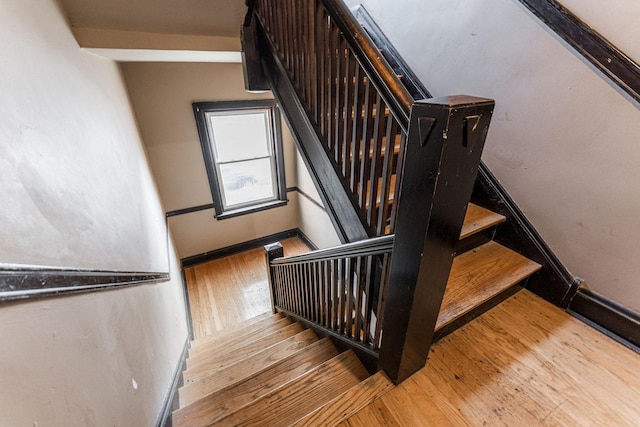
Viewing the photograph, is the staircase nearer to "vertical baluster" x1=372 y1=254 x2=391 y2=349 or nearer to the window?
"vertical baluster" x1=372 y1=254 x2=391 y2=349

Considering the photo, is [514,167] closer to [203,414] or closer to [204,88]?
[203,414]

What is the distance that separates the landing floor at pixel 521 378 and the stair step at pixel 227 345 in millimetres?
1509

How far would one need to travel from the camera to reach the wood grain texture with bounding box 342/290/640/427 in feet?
3.28

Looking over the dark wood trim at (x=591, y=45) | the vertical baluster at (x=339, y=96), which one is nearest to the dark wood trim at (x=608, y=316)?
the dark wood trim at (x=591, y=45)

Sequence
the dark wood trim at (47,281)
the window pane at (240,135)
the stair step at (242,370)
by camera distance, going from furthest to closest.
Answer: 1. the window pane at (240,135)
2. the stair step at (242,370)
3. the dark wood trim at (47,281)

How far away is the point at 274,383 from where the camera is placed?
1484mm

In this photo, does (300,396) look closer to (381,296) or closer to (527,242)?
(381,296)

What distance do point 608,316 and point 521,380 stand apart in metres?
0.61

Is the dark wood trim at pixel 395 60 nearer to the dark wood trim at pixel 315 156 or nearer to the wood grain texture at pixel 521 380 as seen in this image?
the dark wood trim at pixel 315 156

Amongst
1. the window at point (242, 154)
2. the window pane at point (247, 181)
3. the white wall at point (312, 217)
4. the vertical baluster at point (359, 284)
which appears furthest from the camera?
the window pane at point (247, 181)

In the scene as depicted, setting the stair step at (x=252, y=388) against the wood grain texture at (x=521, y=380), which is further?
the stair step at (x=252, y=388)

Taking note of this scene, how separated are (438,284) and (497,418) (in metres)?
0.59

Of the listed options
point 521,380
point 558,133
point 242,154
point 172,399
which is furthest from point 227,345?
point 558,133

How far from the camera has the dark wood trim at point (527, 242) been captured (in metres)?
1.41
